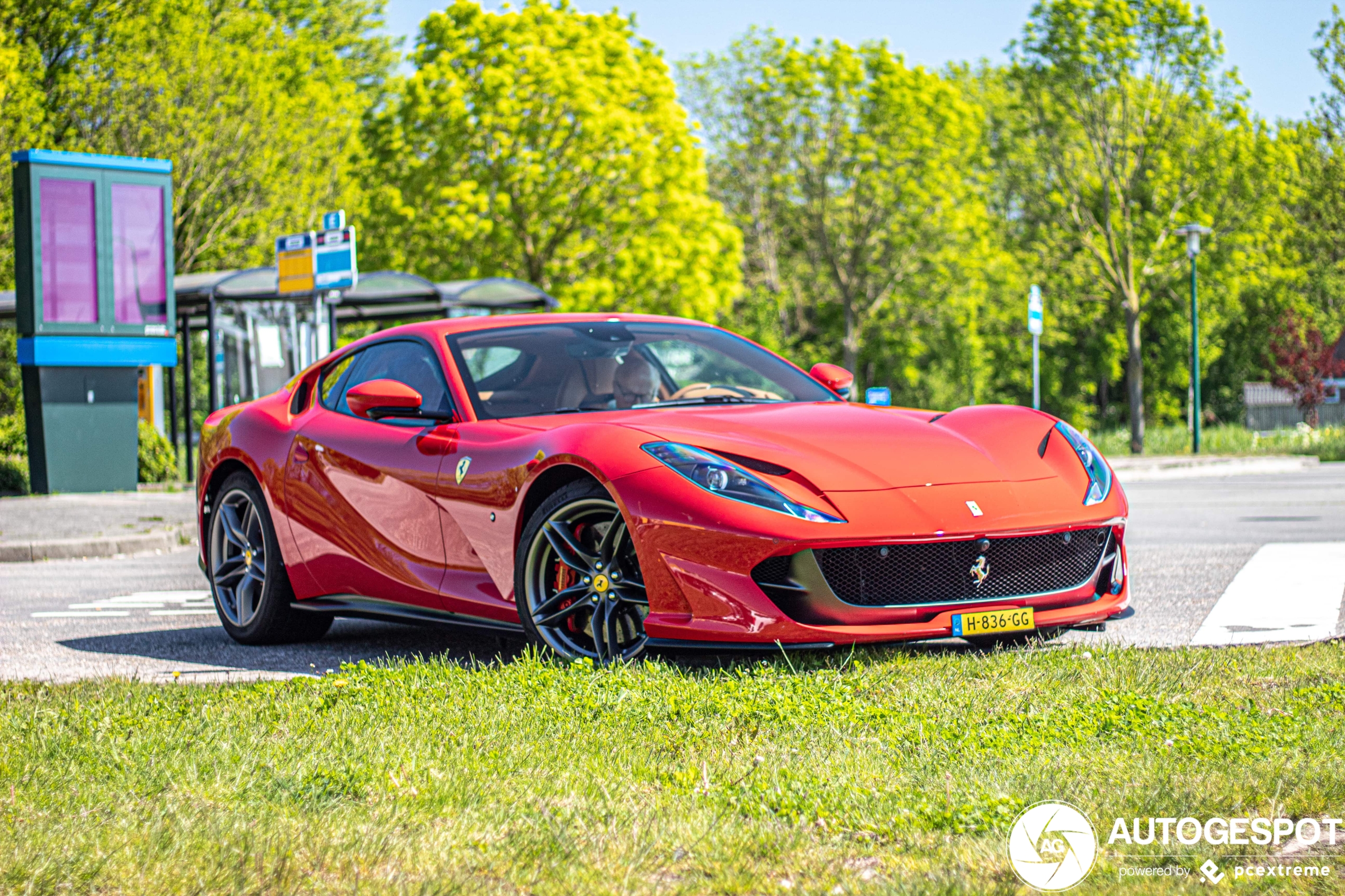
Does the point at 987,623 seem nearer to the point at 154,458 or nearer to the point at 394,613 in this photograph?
the point at 394,613

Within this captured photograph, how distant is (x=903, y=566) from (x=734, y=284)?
33069mm

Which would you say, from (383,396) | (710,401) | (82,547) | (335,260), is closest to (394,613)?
(383,396)

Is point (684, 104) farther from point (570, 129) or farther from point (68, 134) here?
point (68, 134)

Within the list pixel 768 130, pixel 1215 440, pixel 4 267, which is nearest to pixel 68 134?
pixel 4 267

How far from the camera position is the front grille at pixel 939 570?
5.07 meters

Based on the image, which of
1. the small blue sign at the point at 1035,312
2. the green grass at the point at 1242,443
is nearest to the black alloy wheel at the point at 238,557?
the small blue sign at the point at 1035,312

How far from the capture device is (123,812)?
3580mm

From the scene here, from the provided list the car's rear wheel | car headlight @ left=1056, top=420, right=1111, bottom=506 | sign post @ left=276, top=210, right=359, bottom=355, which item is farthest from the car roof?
sign post @ left=276, top=210, right=359, bottom=355

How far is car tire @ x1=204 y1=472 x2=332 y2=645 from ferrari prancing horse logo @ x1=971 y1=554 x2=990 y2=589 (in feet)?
10.2

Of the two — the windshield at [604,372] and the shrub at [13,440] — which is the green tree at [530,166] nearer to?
the shrub at [13,440]

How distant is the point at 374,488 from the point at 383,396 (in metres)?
0.45

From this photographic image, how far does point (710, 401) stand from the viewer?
6352mm

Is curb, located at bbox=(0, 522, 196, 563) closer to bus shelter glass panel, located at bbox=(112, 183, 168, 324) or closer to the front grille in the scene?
bus shelter glass panel, located at bbox=(112, 183, 168, 324)

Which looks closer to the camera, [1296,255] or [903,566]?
[903,566]
